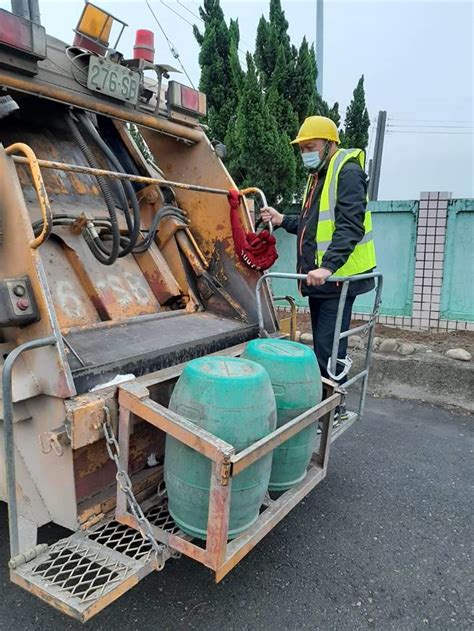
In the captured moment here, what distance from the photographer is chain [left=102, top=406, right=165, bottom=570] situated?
1.69 metres

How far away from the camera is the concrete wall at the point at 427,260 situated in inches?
234

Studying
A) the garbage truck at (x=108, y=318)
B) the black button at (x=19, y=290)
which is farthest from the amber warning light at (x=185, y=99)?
the black button at (x=19, y=290)

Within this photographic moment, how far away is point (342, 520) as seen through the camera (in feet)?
8.81

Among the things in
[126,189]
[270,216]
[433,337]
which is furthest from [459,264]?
[126,189]

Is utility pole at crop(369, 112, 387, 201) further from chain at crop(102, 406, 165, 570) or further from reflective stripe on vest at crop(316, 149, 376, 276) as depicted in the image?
chain at crop(102, 406, 165, 570)

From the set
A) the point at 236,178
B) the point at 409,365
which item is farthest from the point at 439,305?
the point at 236,178

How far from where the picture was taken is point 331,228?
113 inches

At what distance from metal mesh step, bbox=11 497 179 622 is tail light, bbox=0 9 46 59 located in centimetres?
200

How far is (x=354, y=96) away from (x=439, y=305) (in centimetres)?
464

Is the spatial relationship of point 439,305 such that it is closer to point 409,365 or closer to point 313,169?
point 409,365

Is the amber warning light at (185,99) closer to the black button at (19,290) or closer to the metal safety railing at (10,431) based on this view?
the black button at (19,290)

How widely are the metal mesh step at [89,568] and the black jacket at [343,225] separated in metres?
1.53

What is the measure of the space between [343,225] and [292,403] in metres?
1.12

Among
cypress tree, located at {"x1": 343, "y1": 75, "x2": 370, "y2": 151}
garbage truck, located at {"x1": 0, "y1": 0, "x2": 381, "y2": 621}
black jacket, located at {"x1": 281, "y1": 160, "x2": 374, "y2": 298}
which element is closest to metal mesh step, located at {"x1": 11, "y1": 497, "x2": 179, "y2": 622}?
garbage truck, located at {"x1": 0, "y1": 0, "x2": 381, "y2": 621}
